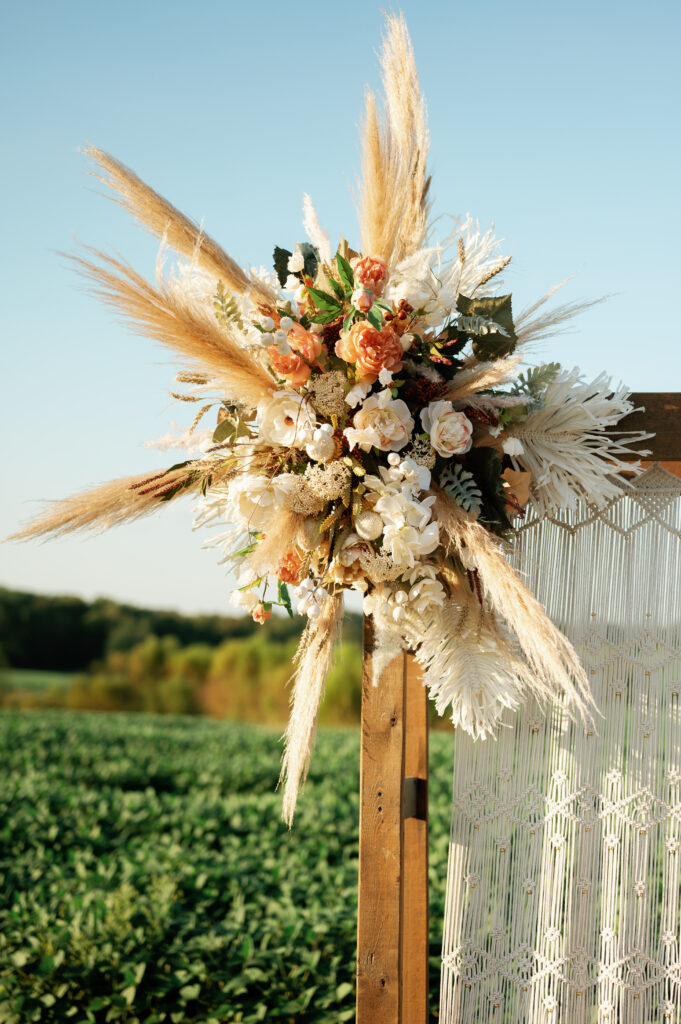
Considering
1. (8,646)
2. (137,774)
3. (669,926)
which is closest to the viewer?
(669,926)

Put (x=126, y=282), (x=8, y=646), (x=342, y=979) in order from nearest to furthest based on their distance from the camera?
1. (x=126, y=282)
2. (x=342, y=979)
3. (x=8, y=646)

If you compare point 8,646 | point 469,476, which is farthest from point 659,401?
point 8,646

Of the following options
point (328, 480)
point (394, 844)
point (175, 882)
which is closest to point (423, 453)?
point (328, 480)

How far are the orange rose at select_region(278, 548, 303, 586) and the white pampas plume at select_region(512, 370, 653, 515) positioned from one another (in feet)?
1.36

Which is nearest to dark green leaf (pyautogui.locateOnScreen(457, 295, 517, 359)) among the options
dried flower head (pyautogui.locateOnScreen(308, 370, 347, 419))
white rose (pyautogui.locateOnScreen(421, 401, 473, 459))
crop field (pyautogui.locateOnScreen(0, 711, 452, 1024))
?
white rose (pyautogui.locateOnScreen(421, 401, 473, 459))

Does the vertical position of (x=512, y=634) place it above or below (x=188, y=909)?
above

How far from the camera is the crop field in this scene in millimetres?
2412

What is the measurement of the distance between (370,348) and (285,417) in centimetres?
18

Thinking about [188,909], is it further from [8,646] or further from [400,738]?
[8,646]

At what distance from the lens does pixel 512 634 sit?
50.8 inches

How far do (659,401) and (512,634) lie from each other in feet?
1.83

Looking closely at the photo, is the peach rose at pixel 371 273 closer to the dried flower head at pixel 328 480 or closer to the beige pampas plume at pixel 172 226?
the beige pampas plume at pixel 172 226

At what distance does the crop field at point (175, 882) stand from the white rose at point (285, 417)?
1.95 metres

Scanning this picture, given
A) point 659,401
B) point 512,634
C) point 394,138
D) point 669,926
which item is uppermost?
point 394,138
